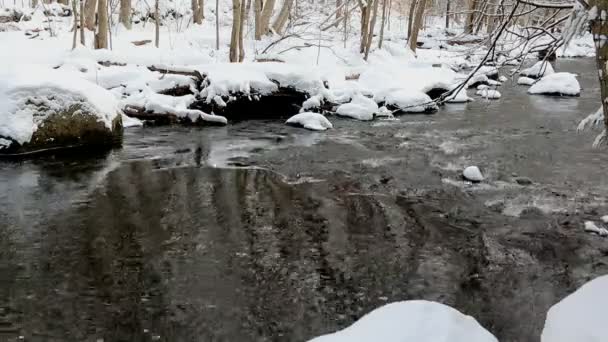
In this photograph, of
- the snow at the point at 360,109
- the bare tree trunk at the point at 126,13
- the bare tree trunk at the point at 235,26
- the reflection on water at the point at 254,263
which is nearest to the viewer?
the reflection on water at the point at 254,263

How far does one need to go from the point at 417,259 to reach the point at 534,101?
37.1ft

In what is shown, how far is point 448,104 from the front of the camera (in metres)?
15.2

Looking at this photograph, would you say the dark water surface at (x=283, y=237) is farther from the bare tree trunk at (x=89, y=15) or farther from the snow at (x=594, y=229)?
the bare tree trunk at (x=89, y=15)

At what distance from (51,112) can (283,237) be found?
546 centimetres

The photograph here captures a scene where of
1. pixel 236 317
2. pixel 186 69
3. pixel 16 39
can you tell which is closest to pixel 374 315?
pixel 236 317

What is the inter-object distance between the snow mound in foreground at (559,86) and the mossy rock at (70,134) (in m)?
11.3

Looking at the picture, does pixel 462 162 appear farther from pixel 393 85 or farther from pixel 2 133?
pixel 2 133

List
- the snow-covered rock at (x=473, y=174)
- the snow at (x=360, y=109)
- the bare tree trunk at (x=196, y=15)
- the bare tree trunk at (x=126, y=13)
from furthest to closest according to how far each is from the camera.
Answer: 1. the bare tree trunk at (x=196, y=15)
2. the bare tree trunk at (x=126, y=13)
3. the snow at (x=360, y=109)
4. the snow-covered rock at (x=473, y=174)

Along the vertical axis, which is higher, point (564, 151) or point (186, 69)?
point (186, 69)

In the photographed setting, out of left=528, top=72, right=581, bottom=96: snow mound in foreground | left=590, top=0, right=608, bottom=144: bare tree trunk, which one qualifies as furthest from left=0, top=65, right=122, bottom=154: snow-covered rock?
left=528, top=72, right=581, bottom=96: snow mound in foreground

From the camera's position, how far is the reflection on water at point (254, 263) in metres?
4.09

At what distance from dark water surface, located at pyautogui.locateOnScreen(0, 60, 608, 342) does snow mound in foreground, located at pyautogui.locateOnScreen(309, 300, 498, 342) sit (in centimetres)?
162

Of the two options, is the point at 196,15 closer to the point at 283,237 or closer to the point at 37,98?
the point at 37,98

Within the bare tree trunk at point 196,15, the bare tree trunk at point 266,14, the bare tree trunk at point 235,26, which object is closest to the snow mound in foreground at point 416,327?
the bare tree trunk at point 235,26
